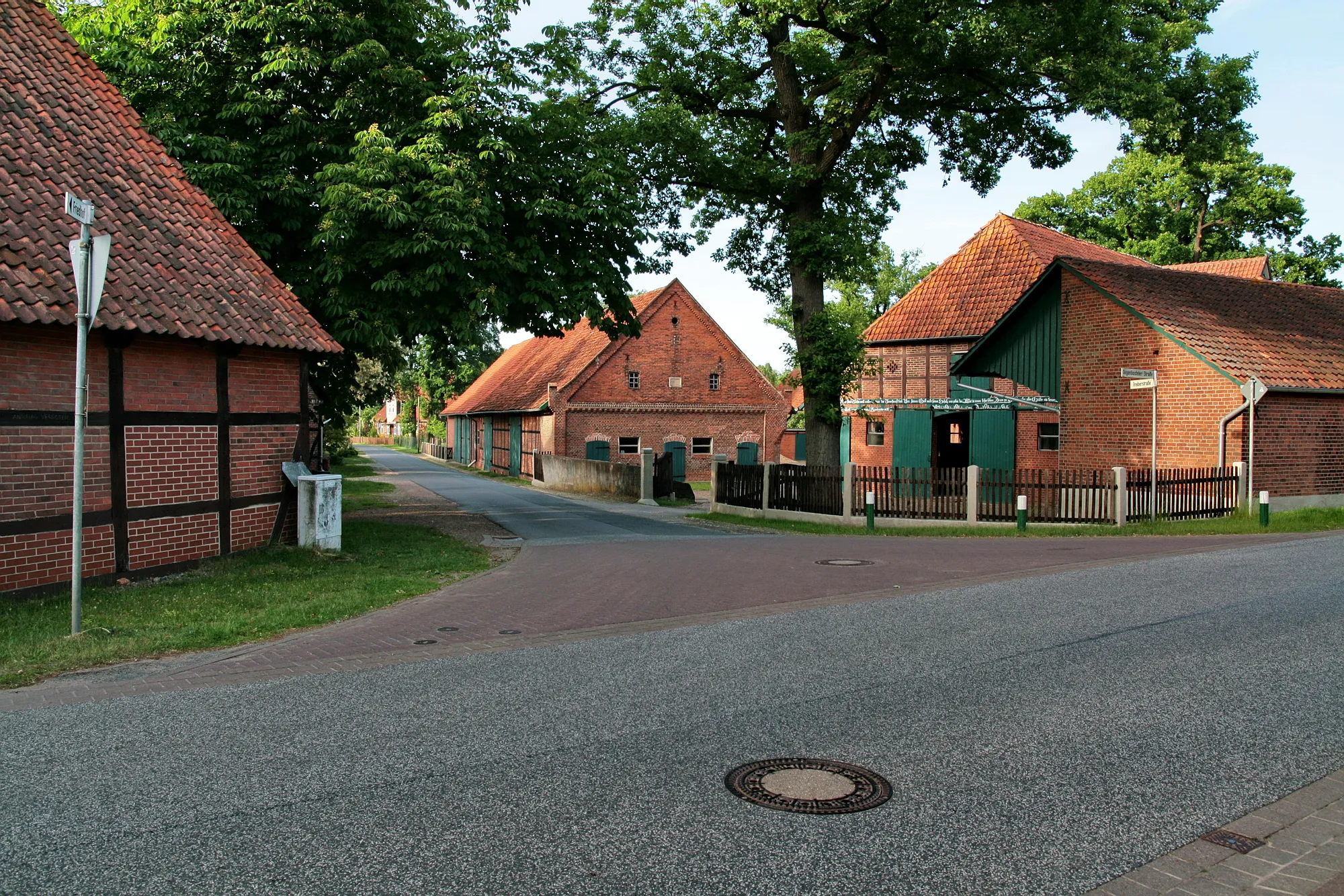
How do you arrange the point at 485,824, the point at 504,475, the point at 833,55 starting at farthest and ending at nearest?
the point at 504,475 < the point at 833,55 < the point at 485,824

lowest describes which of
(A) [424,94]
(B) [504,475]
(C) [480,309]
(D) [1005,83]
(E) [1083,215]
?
(B) [504,475]

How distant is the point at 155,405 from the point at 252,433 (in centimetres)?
161

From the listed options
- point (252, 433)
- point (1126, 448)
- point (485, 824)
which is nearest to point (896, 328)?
point (1126, 448)

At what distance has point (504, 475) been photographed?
152 ft

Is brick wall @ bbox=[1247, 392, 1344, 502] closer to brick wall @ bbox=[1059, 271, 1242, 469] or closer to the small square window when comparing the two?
brick wall @ bbox=[1059, 271, 1242, 469]

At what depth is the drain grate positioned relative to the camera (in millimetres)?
4098

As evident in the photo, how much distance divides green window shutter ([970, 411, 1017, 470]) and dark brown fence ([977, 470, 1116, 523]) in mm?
9045

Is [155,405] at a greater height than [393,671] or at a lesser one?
greater

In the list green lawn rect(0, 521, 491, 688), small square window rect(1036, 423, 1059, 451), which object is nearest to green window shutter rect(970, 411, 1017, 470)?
small square window rect(1036, 423, 1059, 451)

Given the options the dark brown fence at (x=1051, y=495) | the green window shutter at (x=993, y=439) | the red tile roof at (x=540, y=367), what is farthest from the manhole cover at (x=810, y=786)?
the red tile roof at (x=540, y=367)

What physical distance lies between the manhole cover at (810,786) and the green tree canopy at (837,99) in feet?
51.1

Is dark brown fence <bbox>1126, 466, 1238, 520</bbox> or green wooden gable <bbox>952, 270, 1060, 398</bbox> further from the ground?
green wooden gable <bbox>952, 270, 1060, 398</bbox>

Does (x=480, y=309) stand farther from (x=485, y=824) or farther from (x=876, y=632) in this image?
(x=485, y=824)

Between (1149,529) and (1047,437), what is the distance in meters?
10.4
